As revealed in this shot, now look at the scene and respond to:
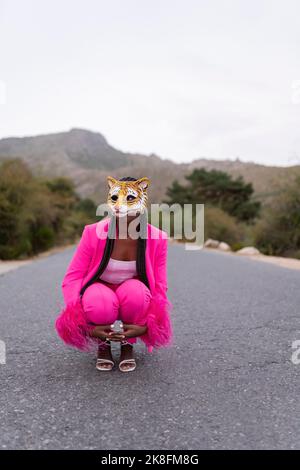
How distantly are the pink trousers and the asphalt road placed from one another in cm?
39

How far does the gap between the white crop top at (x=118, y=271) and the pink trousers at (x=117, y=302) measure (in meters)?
0.06

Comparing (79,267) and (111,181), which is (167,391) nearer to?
(79,267)

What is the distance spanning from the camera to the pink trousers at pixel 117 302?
3.10 metres

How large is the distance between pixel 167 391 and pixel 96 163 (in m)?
134

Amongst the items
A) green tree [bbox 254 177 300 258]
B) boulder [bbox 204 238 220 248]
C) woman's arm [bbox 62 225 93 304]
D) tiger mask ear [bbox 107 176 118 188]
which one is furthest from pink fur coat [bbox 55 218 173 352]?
boulder [bbox 204 238 220 248]

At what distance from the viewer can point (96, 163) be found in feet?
439

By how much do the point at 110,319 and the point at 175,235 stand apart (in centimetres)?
3261

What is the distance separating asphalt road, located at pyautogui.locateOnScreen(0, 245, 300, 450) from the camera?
222 centimetres

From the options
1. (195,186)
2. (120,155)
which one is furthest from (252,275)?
(120,155)

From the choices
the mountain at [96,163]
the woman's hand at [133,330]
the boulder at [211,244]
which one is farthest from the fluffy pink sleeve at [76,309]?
the mountain at [96,163]

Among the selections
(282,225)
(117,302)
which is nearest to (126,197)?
(117,302)

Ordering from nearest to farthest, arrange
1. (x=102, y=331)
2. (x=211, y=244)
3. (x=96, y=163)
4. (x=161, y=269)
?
(x=102, y=331), (x=161, y=269), (x=211, y=244), (x=96, y=163)

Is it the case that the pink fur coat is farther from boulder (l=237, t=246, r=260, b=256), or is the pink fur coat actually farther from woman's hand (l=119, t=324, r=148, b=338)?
boulder (l=237, t=246, r=260, b=256)
